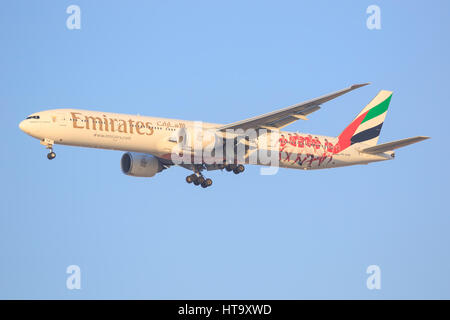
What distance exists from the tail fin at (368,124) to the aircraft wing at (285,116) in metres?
8.49

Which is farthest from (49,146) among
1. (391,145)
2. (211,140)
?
(391,145)

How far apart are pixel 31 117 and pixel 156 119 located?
8.49 meters

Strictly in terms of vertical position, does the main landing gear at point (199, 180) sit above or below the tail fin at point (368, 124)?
below

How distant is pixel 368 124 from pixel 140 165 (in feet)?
60.3

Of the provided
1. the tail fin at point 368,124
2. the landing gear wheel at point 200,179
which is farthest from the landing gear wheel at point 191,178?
the tail fin at point 368,124

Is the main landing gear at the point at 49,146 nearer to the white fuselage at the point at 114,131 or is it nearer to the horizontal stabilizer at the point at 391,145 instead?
the white fuselage at the point at 114,131

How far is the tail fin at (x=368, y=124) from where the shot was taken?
64.2 metres

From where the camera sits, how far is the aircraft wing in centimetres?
5081

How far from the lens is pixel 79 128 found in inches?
2159

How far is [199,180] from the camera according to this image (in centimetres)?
6025

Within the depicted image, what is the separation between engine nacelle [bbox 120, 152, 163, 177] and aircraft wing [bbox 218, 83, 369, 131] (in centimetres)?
753

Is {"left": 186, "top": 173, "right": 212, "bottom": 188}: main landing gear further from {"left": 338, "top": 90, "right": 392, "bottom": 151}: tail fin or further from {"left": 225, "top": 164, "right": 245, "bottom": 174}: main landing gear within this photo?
{"left": 338, "top": 90, "right": 392, "bottom": 151}: tail fin

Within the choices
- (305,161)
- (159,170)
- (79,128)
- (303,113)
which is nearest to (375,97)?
(305,161)

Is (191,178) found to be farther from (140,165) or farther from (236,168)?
(140,165)
